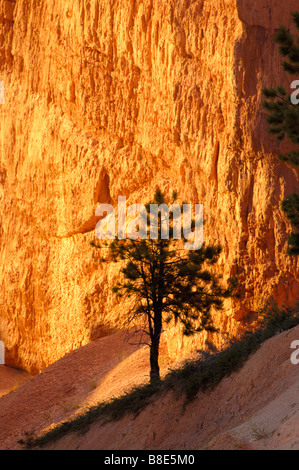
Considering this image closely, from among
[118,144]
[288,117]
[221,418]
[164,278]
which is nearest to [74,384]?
[164,278]

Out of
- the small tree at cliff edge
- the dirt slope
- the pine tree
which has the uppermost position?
the pine tree

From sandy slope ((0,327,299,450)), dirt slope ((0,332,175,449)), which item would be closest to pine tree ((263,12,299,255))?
sandy slope ((0,327,299,450))

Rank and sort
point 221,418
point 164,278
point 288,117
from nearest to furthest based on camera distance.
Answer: point 221,418
point 288,117
point 164,278

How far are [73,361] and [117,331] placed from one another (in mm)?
1925

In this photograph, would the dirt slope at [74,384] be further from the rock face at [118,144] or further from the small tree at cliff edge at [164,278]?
the small tree at cliff edge at [164,278]

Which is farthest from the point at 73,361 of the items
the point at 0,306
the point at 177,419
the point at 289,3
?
the point at 289,3

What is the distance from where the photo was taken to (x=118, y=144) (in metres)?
24.6

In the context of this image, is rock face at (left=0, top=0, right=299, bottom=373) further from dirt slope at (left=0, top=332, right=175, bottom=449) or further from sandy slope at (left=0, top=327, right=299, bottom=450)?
sandy slope at (left=0, top=327, right=299, bottom=450)

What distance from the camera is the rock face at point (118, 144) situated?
1927cm

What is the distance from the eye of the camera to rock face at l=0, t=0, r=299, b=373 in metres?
19.3

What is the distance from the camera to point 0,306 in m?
29.8

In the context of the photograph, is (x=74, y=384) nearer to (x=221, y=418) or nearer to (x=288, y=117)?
(x=221, y=418)

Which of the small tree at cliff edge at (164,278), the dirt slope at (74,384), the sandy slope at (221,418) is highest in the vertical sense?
the small tree at cliff edge at (164,278)

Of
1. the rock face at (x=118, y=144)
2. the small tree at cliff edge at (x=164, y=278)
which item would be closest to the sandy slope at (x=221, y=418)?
the small tree at cliff edge at (x=164, y=278)
